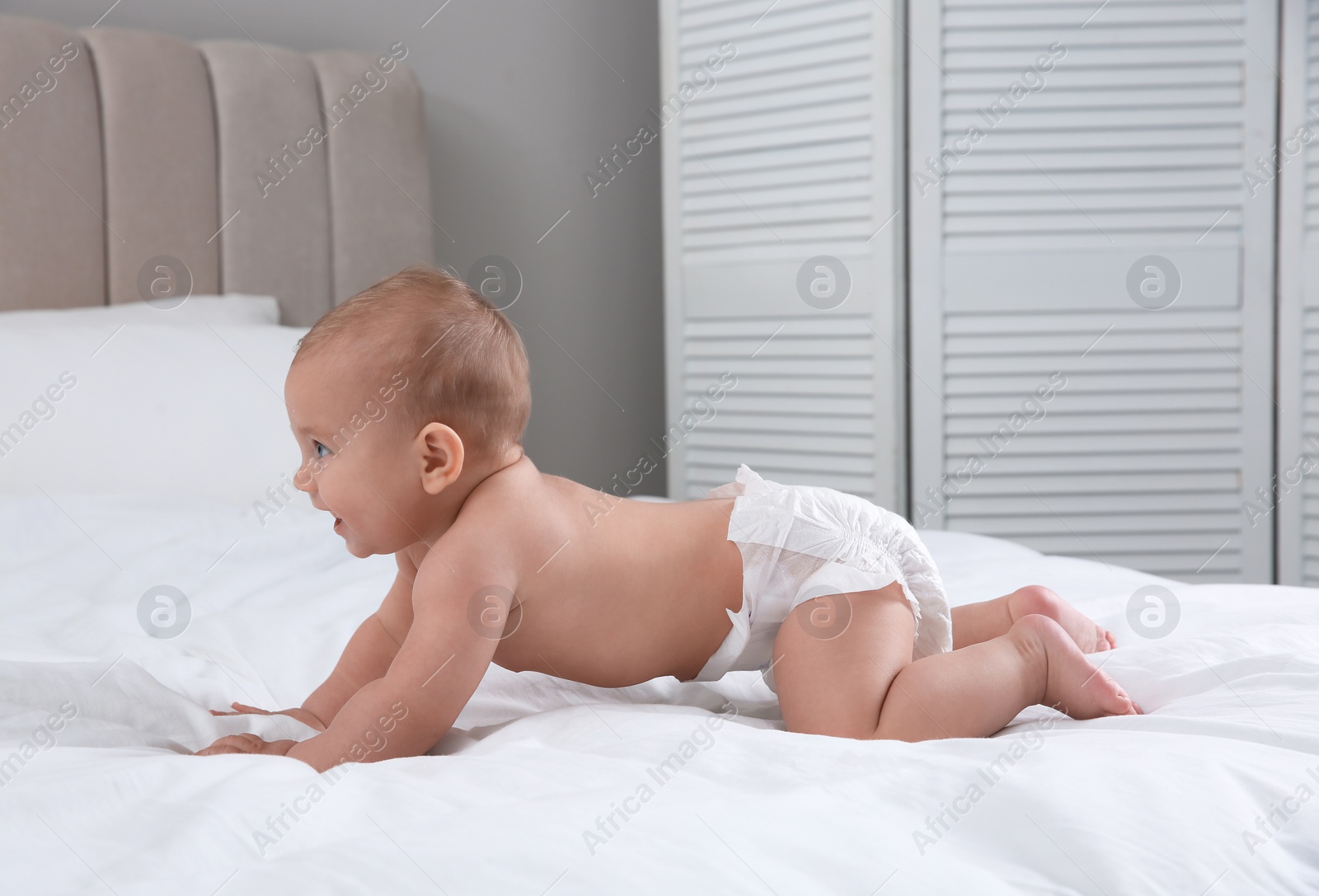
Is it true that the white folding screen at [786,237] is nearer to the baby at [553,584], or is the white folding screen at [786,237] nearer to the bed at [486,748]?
the bed at [486,748]

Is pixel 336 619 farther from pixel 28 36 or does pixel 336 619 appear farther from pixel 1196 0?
pixel 1196 0

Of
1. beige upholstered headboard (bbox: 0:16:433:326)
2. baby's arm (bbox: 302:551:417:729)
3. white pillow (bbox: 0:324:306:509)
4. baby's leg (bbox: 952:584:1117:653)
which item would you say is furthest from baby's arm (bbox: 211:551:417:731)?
beige upholstered headboard (bbox: 0:16:433:326)

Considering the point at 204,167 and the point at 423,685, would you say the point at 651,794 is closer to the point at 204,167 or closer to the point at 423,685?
the point at 423,685

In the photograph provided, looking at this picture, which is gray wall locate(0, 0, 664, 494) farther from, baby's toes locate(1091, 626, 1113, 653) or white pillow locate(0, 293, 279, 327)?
baby's toes locate(1091, 626, 1113, 653)

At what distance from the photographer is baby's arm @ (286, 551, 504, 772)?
0.75 meters

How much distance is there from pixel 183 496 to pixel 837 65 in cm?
170

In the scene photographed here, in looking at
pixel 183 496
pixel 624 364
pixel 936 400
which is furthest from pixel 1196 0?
pixel 183 496

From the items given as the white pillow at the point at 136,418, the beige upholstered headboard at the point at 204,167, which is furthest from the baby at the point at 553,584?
the beige upholstered headboard at the point at 204,167

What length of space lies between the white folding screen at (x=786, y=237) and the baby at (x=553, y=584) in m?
1.50

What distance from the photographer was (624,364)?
2799 millimetres

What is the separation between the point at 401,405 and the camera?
806 millimetres

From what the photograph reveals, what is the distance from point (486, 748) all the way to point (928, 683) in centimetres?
34

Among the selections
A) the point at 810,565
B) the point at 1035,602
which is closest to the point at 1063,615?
the point at 1035,602

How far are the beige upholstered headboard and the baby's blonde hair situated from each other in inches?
55.9
